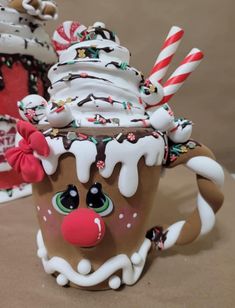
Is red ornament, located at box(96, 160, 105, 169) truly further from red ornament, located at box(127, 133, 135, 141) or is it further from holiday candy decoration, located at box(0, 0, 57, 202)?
holiday candy decoration, located at box(0, 0, 57, 202)

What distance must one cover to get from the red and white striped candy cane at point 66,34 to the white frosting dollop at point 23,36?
0.05 m

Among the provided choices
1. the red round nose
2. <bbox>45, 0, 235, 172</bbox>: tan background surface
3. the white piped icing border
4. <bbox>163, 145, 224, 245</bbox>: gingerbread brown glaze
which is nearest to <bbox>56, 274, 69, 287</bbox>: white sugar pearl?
the white piped icing border

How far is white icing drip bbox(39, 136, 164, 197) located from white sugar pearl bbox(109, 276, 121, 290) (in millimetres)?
174

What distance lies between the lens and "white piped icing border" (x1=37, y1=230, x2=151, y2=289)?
2.22 ft

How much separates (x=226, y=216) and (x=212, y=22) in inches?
37.2

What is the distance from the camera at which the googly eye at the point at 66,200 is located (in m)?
0.63

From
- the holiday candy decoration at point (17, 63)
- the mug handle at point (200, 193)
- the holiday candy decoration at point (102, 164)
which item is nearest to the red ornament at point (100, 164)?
the holiday candy decoration at point (102, 164)

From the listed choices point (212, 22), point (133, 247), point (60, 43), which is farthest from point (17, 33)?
point (212, 22)

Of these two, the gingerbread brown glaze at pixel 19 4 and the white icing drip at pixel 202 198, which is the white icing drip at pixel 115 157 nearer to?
the white icing drip at pixel 202 198

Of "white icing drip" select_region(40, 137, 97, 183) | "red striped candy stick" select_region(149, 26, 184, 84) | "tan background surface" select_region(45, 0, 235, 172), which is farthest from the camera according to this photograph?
"tan background surface" select_region(45, 0, 235, 172)

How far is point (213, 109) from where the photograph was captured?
1.70 metres

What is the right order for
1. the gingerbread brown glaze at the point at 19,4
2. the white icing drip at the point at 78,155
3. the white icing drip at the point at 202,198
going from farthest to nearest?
the gingerbread brown glaze at the point at 19,4 < the white icing drip at the point at 202,198 < the white icing drip at the point at 78,155

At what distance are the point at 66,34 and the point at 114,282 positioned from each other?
2.45ft

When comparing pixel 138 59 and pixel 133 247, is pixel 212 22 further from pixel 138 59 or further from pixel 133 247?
pixel 133 247
